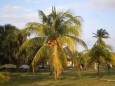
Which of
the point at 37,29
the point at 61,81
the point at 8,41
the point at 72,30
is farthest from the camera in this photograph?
the point at 8,41

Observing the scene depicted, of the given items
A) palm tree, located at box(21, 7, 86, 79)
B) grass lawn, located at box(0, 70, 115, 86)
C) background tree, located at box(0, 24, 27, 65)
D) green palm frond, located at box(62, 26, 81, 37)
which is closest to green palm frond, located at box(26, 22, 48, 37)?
palm tree, located at box(21, 7, 86, 79)

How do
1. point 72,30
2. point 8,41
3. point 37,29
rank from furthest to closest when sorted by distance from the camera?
1. point 8,41
2. point 37,29
3. point 72,30

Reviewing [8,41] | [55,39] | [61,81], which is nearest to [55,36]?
[55,39]

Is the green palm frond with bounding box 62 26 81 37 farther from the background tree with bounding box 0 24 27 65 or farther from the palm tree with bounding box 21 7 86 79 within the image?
the background tree with bounding box 0 24 27 65

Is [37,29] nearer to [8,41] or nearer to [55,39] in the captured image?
[55,39]

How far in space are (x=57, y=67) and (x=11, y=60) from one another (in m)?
30.2

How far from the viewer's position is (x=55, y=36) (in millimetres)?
31094

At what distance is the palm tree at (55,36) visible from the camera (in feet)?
96.6

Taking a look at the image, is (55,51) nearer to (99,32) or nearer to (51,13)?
(51,13)

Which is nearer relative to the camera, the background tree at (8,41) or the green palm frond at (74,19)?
the green palm frond at (74,19)

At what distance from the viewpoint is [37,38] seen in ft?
101

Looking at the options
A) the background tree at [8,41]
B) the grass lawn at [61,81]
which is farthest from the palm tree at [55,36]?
the background tree at [8,41]

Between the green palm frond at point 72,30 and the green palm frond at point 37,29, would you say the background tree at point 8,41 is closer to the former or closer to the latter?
the green palm frond at point 37,29

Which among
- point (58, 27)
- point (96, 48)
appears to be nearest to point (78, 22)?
point (58, 27)
